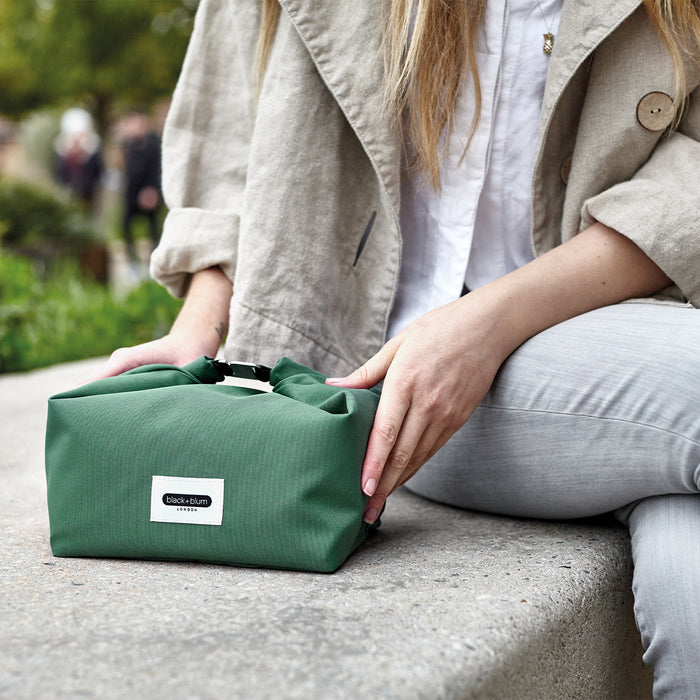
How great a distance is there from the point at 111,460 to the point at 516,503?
2.16 ft

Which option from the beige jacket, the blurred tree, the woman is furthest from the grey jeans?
the blurred tree

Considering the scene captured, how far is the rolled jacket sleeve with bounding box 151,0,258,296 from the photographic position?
1.54 m

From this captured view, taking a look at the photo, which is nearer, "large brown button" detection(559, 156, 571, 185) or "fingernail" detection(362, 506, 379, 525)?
"fingernail" detection(362, 506, 379, 525)

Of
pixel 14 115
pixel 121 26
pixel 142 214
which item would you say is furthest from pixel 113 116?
pixel 142 214

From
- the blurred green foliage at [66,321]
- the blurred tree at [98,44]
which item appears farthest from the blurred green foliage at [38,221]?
the blurred tree at [98,44]

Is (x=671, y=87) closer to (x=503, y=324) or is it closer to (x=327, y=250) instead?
(x=503, y=324)

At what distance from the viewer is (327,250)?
1449 millimetres

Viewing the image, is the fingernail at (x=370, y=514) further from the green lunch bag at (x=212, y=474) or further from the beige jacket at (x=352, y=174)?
the beige jacket at (x=352, y=174)

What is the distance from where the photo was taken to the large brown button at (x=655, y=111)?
132 centimetres

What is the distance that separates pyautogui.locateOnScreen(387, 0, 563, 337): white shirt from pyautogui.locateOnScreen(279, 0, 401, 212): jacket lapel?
15cm

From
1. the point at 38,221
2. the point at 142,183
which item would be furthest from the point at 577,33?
the point at 142,183

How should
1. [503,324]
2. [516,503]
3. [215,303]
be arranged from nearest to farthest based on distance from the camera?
[503,324]
[516,503]
[215,303]

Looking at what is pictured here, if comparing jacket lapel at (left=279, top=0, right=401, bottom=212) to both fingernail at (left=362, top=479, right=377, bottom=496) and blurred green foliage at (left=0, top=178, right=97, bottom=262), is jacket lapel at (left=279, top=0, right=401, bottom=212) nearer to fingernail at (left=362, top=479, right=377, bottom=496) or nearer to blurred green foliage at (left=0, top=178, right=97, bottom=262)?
fingernail at (left=362, top=479, right=377, bottom=496)

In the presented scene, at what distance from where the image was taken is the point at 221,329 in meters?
1.50
